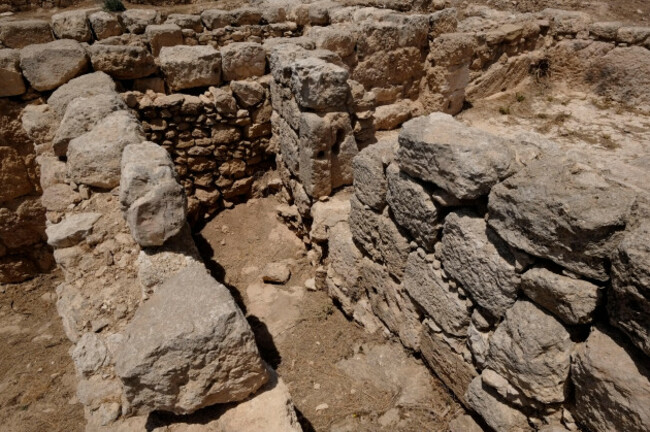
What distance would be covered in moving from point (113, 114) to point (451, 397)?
374cm

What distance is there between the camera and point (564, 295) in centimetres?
196

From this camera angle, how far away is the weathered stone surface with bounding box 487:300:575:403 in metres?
2.10

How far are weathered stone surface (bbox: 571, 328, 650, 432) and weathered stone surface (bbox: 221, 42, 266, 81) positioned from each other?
189 inches

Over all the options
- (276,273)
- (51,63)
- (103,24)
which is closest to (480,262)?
(276,273)

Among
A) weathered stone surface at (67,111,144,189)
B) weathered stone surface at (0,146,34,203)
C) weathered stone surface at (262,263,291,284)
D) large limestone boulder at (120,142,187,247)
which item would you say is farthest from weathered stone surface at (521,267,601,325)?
weathered stone surface at (0,146,34,203)

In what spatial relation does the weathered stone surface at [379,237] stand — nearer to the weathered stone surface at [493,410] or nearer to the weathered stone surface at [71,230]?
the weathered stone surface at [493,410]

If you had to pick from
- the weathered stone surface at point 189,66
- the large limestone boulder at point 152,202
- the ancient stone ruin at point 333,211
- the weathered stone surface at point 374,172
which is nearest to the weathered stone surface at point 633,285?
the ancient stone ruin at point 333,211

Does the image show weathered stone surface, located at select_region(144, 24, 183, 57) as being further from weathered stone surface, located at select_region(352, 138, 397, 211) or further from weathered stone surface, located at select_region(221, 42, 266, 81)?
weathered stone surface, located at select_region(352, 138, 397, 211)

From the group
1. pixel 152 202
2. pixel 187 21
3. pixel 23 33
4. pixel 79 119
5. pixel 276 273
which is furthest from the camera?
pixel 187 21

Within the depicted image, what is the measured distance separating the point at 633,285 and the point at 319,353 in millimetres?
2625

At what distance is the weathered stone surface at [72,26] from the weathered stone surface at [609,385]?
646 cm

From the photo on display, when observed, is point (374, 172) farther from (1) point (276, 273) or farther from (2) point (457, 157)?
(1) point (276, 273)

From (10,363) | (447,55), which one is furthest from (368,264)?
(10,363)

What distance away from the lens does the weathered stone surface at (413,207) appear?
2.71 m
